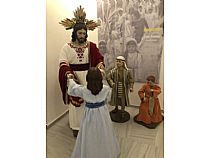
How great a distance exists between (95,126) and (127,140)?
56cm

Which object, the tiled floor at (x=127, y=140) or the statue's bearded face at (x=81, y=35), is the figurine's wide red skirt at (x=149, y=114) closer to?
the tiled floor at (x=127, y=140)

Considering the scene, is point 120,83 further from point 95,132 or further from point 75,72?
point 95,132

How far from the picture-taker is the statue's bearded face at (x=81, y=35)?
6.35 ft

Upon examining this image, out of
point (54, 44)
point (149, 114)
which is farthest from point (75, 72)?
point (149, 114)

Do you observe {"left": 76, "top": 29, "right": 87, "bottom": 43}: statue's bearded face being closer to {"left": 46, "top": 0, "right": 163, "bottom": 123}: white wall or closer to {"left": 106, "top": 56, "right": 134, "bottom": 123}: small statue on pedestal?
{"left": 46, "top": 0, "right": 163, "bottom": 123}: white wall

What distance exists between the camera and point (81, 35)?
1.95 metres

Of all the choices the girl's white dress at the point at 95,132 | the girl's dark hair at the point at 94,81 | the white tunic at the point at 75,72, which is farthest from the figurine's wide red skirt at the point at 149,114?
the girl's dark hair at the point at 94,81

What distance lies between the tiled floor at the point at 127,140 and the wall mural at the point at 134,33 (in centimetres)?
63

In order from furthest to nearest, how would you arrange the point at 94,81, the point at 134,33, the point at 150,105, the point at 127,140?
the point at 134,33 < the point at 150,105 < the point at 127,140 < the point at 94,81

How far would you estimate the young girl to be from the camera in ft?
4.81

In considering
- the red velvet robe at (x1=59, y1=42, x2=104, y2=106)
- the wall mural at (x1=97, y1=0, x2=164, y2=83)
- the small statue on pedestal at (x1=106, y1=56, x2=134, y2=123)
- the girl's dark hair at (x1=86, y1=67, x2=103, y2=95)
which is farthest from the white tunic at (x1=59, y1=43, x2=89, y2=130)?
the wall mural at (x1=97, y1=0, x2=164, y2=83)

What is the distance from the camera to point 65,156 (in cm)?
172
